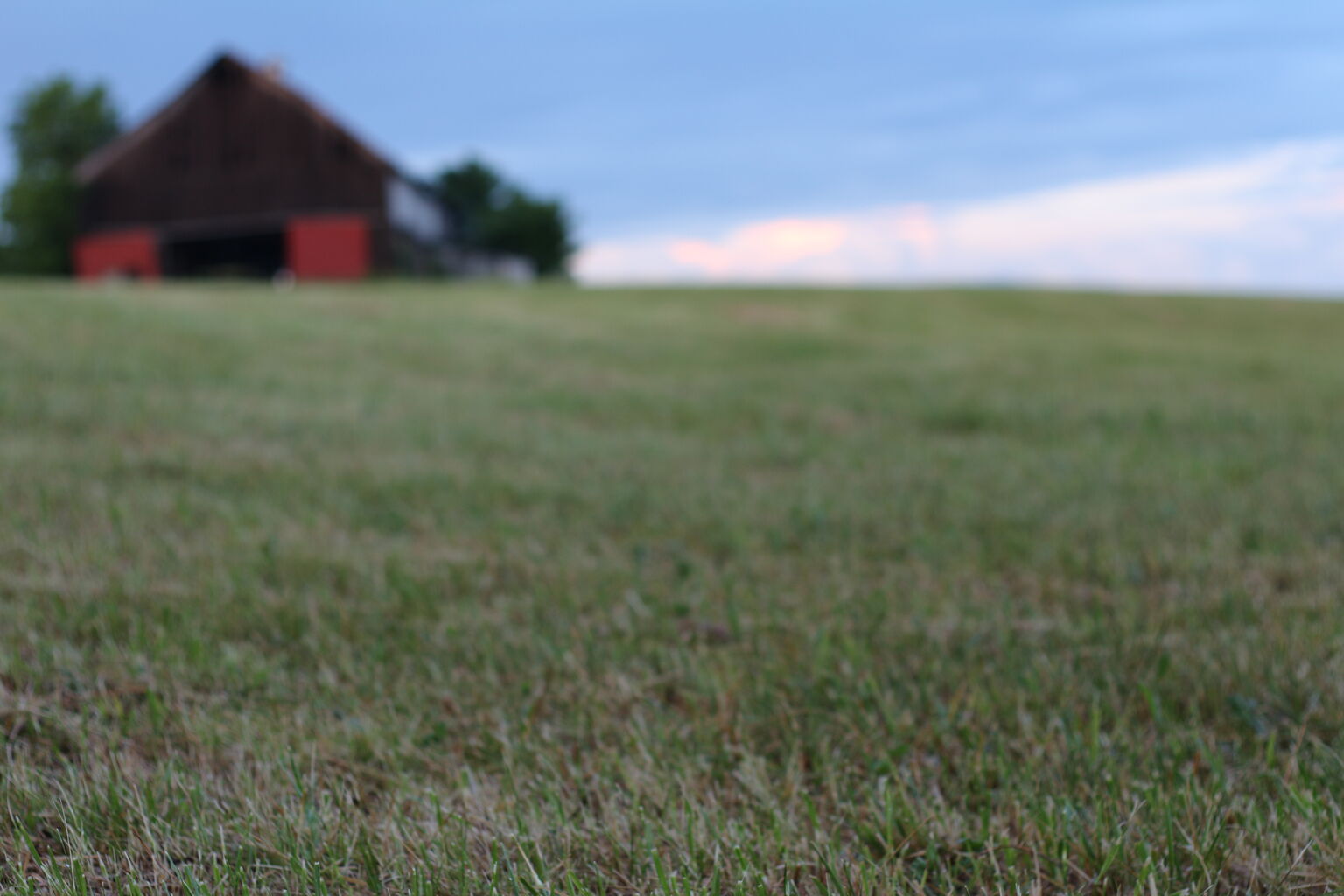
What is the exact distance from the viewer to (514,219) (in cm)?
6538

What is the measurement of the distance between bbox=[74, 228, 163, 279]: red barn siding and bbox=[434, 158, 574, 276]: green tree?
2866cm

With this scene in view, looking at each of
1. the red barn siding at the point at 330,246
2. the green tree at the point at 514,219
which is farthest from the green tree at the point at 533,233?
the red barn siding at the point at 330,246

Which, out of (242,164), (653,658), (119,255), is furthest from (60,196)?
(653,658)

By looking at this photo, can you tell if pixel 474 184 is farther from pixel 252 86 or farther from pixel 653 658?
pixel 653 658

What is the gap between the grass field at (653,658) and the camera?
1.62 metres

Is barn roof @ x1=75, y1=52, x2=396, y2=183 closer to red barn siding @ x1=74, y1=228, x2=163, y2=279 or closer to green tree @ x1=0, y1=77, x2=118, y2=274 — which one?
red barn siding @ x1=74, y1=228, x2=163, y2=279

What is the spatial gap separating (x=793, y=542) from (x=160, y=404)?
476 centimetres

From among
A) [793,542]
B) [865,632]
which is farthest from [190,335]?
[865,632]

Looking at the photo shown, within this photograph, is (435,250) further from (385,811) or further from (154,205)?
(385,811)

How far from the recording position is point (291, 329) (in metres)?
12.0

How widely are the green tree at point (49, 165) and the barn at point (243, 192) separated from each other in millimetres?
Answer: 11608

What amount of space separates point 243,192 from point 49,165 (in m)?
26.0

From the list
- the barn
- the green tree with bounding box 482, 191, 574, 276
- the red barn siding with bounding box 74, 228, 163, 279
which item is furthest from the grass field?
the green tree with bounding box 482, 191, 574, 276

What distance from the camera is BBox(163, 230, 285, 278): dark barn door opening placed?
34.5 metres
